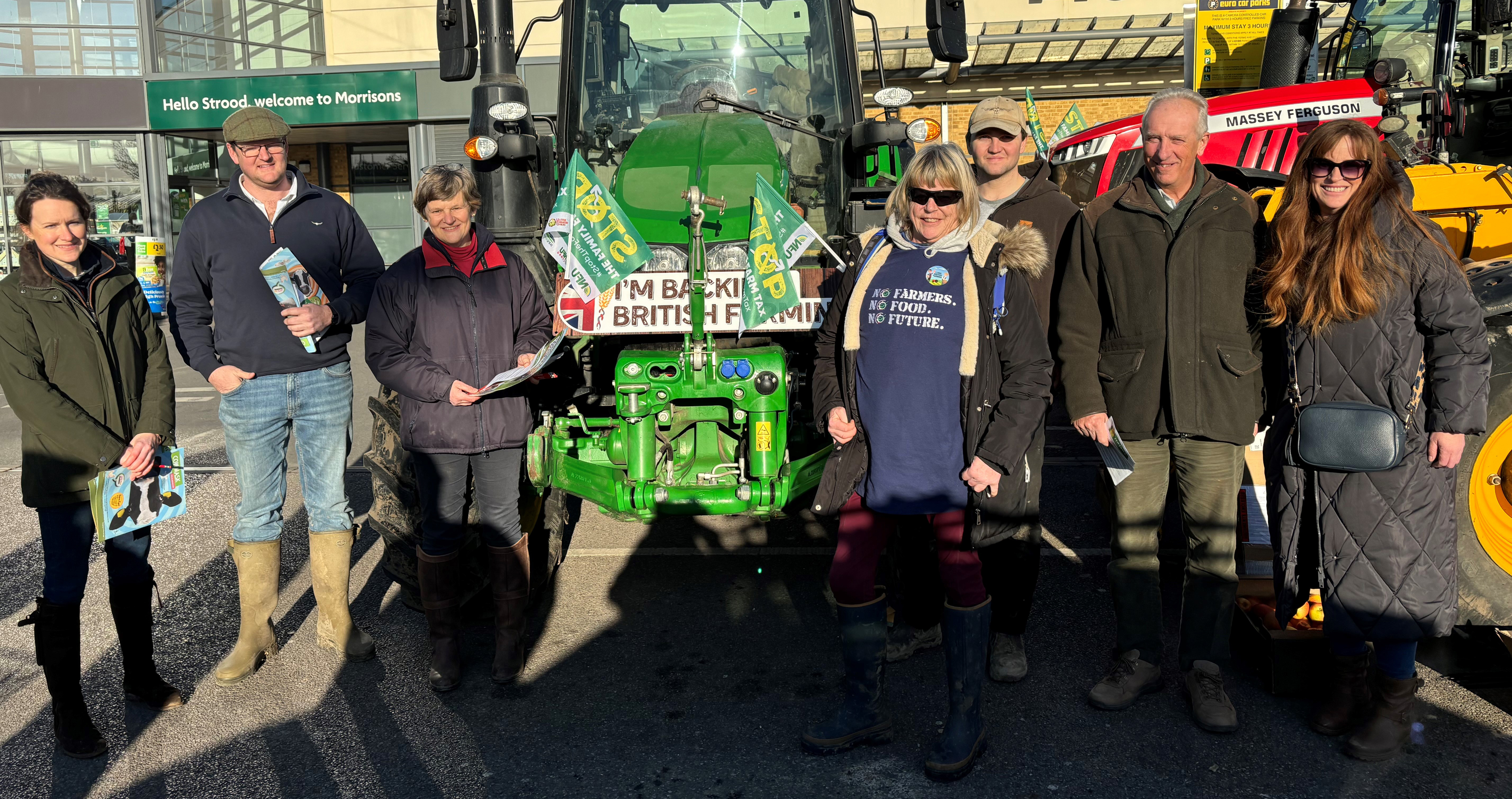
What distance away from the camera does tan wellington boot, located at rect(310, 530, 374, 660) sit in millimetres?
4129

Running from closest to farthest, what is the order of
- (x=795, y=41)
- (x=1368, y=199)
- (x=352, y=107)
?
(x=1368, y=199), (x=795, y=41), (x=352, y=107)

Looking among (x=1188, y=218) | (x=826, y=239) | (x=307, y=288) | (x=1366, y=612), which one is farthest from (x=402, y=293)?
(x=1366, y=612)

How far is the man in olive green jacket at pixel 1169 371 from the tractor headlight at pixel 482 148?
109 inches

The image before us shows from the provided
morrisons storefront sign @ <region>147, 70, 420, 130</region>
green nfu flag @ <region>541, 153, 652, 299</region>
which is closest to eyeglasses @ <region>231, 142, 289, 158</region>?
green nfu flag @ <region>541, 153, 652, 299</region>

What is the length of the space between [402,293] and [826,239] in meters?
2.15

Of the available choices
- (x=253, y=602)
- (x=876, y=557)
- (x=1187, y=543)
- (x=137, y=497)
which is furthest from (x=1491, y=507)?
(x=137, y=497)

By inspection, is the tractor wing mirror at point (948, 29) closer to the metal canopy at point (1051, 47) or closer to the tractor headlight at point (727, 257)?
the tractor headlight at point (727, 257)

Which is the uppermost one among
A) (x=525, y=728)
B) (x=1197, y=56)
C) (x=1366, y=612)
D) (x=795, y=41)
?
(x=1197, y=56)

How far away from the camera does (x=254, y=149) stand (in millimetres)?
3764

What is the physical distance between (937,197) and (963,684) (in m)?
1.43

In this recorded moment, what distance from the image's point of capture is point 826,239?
5.23 m

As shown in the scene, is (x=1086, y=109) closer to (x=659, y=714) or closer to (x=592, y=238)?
(x=592, y=238)

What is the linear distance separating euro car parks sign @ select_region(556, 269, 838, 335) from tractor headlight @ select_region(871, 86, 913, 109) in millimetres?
1139

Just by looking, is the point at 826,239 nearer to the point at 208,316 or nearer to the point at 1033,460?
the point at 1033,460
